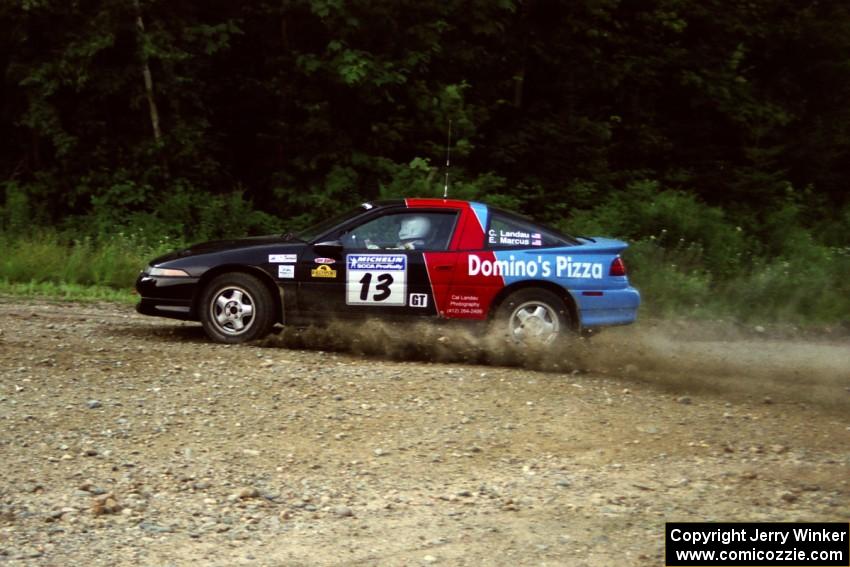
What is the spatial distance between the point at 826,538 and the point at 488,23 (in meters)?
17.5

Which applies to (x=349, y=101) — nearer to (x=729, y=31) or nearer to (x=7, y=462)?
(x=729, y=31)

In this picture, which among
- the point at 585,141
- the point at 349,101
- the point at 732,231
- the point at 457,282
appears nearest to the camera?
the point at 457,282

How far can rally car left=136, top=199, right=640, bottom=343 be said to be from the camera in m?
10.8

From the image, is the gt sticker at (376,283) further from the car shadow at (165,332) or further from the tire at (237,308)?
the car shadow at (165,332)

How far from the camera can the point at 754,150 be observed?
23.1m

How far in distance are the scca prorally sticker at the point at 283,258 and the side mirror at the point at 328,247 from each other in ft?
0.73

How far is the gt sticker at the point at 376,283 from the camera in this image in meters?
10.8

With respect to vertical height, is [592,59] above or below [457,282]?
above

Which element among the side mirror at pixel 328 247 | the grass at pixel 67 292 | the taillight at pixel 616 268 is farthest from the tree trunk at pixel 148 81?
the taillight at pixel 616 268

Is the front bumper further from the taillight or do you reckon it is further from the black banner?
the black banner

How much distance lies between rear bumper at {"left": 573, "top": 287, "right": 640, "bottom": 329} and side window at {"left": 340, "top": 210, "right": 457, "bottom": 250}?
1412mm

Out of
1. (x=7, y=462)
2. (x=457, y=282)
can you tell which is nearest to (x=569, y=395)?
(x=457, y=282)

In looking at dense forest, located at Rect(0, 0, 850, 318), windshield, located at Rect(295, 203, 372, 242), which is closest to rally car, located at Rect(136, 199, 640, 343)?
windshield, located at Rect(295, 203, 372, 242)

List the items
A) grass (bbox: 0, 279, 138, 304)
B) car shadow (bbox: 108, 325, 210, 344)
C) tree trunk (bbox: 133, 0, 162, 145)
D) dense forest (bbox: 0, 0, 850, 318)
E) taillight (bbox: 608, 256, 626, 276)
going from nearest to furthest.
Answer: taillight (bbox: 608, 256, 626, 276)
car shadow (bbox: 108, 325, 210, 344)
grass (bbox: 0, 279, 138, 304)
dense forest (bbox: 0, 0, 850, 318)
tree trunk (bbox: 133, 0, 162, 145)
